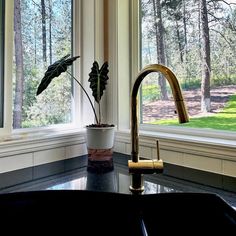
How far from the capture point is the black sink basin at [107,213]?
90 centimetres

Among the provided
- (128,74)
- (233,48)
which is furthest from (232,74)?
(128,74)

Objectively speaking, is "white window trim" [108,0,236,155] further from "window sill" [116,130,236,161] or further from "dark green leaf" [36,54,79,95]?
"dark green leaf" [36,54,79,95]

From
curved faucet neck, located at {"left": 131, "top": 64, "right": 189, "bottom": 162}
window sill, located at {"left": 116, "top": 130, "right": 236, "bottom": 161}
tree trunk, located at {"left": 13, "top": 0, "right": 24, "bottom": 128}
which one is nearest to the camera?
curved faucet neck, located at {"left": 131, "top": 64, "right": 189, "bottom": 162}

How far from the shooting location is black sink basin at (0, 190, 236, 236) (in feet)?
2.94

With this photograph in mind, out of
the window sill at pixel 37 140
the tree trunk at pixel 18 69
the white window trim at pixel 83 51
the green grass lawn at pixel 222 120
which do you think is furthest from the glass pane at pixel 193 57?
the tree trunk at pixel 18 69

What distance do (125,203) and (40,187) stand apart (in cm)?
32

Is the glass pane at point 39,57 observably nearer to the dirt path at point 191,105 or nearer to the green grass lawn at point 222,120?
the dirt path at point 191,105

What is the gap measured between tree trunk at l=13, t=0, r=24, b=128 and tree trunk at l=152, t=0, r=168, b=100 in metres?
0.70

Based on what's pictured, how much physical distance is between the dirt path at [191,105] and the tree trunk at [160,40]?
6 centimetres

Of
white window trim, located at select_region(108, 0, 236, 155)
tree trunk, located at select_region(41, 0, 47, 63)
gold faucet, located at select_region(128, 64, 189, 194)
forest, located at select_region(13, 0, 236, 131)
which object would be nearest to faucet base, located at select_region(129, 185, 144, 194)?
gold faucet, located at select_region(128, 64, 189, 194)

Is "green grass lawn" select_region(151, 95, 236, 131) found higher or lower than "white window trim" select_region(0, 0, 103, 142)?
lower

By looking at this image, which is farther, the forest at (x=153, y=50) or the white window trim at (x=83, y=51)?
the white window trim at (x=83, y=51)

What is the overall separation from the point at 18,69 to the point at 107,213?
2.75ft

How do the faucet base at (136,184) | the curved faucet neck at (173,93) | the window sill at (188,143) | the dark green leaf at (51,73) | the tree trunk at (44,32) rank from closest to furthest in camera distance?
the curved faucet neck at (173,93) < the faucet base at (136,184) < the window sill at (188,143) < the dark green leaf at (51,73) < the tree trunk at (44,32)
